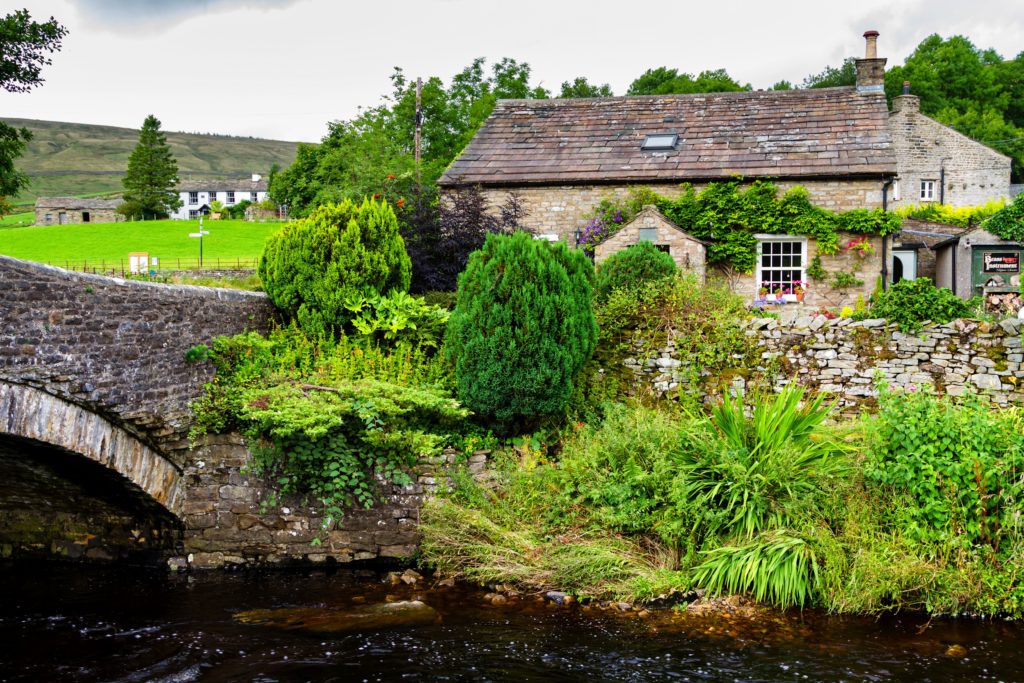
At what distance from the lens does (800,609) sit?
9031 mm

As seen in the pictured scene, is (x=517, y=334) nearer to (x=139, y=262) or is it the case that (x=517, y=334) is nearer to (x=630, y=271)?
(x=630, y=271)

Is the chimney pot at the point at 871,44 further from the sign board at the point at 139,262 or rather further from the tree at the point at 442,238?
the sign board at the point at 139,262

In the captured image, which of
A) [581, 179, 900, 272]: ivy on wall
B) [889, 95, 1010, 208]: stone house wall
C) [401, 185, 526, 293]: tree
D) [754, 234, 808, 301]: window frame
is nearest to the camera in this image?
[401, 185, 526, 293]: tree

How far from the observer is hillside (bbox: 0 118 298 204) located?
452 feet

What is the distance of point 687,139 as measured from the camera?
21688 millimetres

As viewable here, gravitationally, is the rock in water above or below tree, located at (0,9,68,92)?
below

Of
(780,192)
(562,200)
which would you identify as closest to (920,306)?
(780,192)

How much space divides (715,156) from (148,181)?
2198 inches

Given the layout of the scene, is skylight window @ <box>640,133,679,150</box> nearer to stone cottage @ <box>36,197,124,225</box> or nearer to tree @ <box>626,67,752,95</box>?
tree @ <box>626,67,752,95</box>

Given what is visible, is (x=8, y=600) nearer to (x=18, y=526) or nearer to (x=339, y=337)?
(x=18, y=526)

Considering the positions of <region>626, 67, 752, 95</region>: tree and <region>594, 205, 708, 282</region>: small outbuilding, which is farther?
<region>626, 67, 752, 95</region>: tree

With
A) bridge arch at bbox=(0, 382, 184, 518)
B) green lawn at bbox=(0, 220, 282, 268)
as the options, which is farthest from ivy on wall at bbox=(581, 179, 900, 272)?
green lawn at bbox=(0, 220, 282, 268)

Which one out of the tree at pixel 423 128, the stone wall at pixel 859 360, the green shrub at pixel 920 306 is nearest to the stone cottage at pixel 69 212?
the tree at pixel 423 128

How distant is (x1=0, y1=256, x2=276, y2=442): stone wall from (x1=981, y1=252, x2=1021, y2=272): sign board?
2009cm
